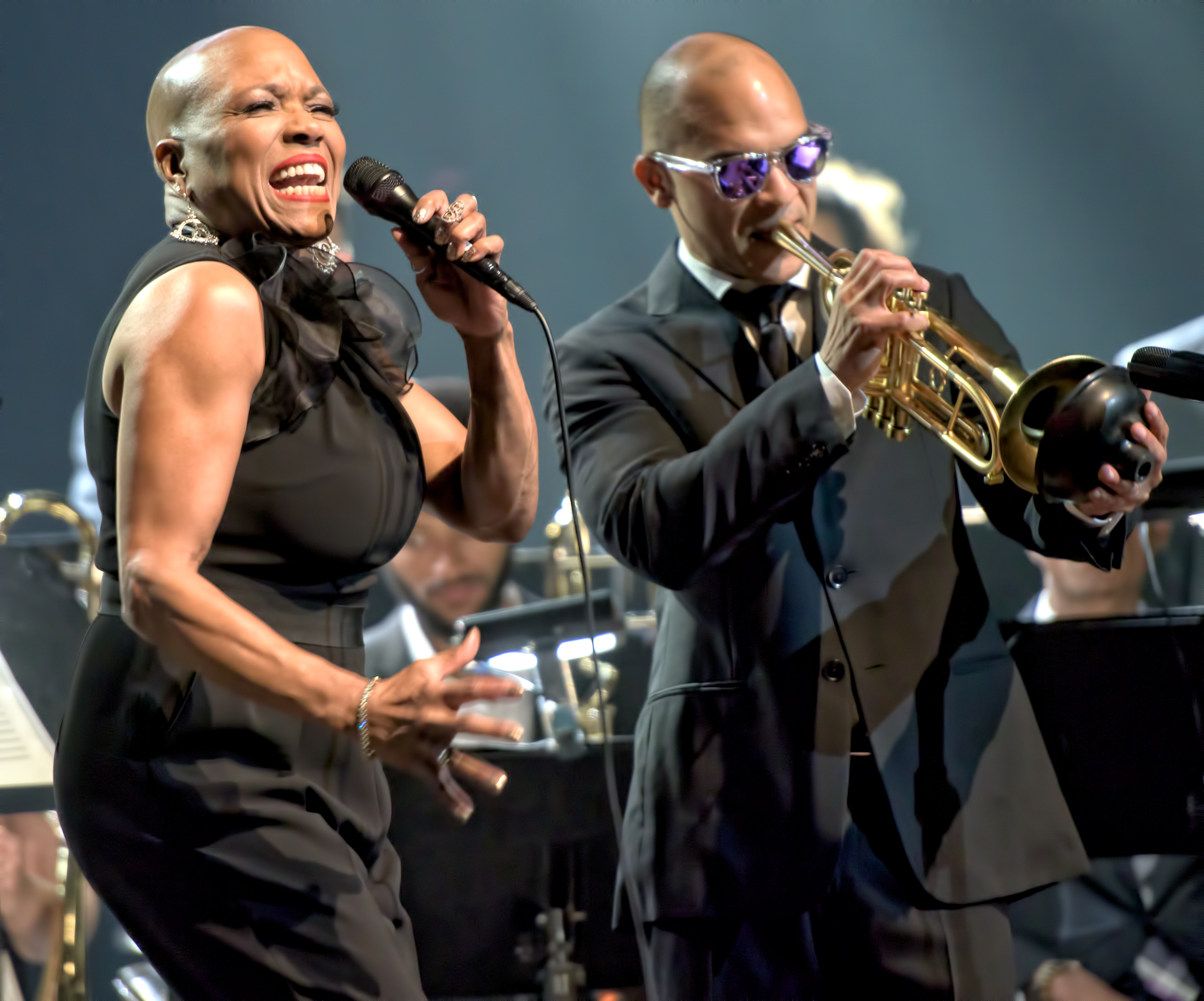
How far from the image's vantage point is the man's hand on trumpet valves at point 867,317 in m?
2.02

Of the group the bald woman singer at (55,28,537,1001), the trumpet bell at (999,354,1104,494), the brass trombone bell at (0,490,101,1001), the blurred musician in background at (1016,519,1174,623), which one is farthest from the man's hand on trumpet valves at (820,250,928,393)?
the blurred musician in background at (1016,519,1174,623)

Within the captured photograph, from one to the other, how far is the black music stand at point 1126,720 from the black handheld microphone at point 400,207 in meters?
1.57

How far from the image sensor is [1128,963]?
3305 mm

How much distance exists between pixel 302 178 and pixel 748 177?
978 millimetres

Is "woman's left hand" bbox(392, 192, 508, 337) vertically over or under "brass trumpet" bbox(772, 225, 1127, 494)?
over

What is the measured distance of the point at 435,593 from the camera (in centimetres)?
416

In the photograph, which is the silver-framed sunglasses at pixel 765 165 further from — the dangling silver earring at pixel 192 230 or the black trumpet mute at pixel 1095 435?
the dangling silver earring at pixel 192 230

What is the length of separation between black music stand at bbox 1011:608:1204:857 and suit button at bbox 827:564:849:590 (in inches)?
30.3

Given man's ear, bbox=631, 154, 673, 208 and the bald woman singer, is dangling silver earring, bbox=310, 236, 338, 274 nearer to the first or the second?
the bald woman singer

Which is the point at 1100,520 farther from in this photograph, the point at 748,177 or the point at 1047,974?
the point at 1047,974

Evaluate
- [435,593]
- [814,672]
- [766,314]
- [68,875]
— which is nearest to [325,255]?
[766,314]

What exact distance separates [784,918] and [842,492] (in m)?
0.76

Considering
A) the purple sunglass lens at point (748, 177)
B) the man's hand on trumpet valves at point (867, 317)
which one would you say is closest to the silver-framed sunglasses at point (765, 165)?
the purple sunglass lens at point (748, 177)

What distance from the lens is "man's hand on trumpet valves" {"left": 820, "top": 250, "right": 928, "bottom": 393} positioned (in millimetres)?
2016
